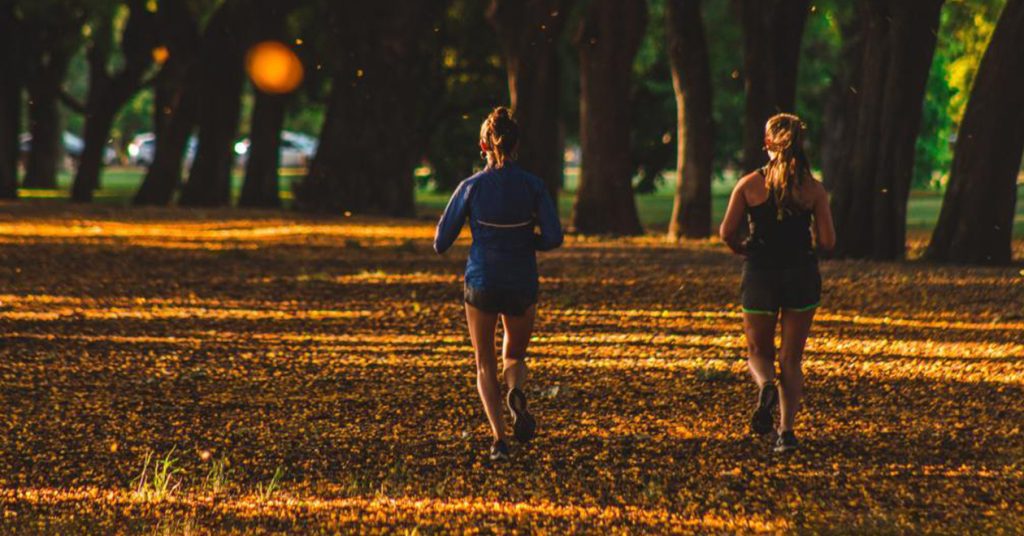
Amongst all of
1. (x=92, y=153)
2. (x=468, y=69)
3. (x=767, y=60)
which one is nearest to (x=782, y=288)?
(x=767, y=60)

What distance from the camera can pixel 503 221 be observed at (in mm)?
7566

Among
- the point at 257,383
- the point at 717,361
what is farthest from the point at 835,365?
the point at 257,383

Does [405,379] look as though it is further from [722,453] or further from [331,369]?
[722,453]

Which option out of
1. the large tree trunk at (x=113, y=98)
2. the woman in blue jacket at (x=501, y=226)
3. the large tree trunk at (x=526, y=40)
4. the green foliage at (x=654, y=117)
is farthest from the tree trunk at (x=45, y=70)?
the woman in blue jacket at (x=501, y=226)

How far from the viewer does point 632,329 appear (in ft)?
46.0

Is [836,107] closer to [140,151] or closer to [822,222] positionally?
→ [822,222]

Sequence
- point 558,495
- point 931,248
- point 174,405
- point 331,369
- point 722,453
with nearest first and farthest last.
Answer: point 558,495 < point 722,453 < point 174,405 < point 331,369 < point 931,248

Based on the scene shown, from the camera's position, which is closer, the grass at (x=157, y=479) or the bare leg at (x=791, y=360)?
the grass at (x=157, y=479)

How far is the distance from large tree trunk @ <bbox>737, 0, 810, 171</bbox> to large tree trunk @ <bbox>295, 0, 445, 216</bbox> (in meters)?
7.33

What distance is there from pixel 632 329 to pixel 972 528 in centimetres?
747

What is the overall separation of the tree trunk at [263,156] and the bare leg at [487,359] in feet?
88.5

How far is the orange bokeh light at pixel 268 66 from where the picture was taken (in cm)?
3403

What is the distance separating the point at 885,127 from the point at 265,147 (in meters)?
18.2

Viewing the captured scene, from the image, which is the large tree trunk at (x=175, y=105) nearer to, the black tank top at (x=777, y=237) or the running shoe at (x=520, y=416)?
the running shoe at (x=520, y=416)
